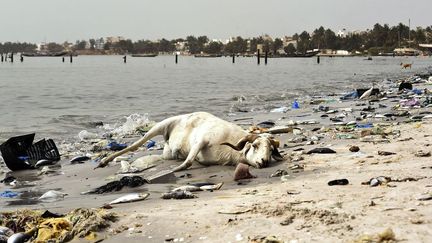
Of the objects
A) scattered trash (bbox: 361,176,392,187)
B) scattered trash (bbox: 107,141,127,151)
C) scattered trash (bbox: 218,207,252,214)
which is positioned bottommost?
scattered trash (bbox: 107,141,127,151)

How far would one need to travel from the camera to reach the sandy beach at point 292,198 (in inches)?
137

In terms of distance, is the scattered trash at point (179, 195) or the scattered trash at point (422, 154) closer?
the scattered trash at point (179, 195)

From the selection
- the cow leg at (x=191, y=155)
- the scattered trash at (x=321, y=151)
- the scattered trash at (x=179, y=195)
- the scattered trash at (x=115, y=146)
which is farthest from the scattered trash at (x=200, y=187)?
the scattered trash at (x=115, y=146)

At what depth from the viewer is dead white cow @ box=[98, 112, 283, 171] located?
692cm

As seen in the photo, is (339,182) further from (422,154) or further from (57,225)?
(57,225)

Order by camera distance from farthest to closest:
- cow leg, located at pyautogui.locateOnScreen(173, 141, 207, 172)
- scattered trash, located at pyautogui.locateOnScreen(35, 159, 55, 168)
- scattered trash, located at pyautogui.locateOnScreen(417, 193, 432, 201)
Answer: scattered trash, located at pyautogui.locateOnScreen(35, 159, 55, 168) → cow leg, located at pyautogui.locateOnScreen(173, 141, 207, 172) → scattered trash, located at pyautogui.locateOnScreen(417, 193, 432, 201)

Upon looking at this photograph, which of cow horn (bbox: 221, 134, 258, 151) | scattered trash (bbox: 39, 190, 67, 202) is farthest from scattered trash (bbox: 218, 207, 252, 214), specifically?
cow horn (bbox: 221, 134, 258, 151)

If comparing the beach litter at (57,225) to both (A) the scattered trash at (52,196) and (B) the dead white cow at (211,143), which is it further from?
(B) the dead white cow at (211,143)

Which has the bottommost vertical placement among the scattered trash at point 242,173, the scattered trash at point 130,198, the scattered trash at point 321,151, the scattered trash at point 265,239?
the scattered trash at point 130,198

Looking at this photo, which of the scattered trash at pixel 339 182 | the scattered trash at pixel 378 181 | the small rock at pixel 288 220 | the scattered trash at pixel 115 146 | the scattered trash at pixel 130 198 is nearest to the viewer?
the small rock at pixel 288 220

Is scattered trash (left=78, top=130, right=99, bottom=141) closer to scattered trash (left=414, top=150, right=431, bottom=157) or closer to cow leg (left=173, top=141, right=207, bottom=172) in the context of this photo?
cow leg (left=173, top=141, right=207, bottom=172)

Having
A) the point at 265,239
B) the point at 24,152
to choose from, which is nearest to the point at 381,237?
the point at 265,239

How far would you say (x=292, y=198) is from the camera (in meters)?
4.55

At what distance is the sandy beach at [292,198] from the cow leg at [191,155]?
0.30 feet
